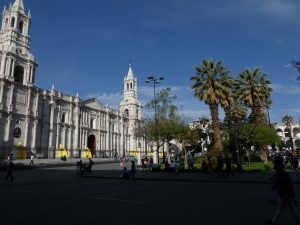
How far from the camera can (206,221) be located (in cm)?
705

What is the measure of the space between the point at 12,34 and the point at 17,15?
13.7 feet

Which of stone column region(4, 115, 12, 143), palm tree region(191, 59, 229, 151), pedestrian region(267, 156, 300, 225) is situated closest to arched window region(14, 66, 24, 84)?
stone column region(4, 115, 12, 143)

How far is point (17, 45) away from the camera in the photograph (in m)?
51.8

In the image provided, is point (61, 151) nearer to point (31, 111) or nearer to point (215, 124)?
point (31, 111)

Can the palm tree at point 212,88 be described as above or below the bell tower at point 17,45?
below

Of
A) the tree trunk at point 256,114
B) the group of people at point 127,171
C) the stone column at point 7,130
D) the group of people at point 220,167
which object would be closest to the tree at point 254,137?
the tree trunk at point 256,114

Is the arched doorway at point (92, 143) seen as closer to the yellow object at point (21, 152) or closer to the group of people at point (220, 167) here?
the yellow object at point (21, 152)

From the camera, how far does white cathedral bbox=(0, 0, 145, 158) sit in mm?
47406

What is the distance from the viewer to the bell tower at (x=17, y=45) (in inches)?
1911

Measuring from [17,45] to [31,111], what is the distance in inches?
521

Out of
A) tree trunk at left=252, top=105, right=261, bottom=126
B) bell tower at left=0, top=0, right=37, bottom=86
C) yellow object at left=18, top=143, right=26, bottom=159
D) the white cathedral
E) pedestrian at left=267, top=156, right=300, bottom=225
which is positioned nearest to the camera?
pedestrian at left=267, top=156, right=300, bottom=225

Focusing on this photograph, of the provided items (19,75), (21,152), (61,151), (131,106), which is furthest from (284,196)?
(131,106)

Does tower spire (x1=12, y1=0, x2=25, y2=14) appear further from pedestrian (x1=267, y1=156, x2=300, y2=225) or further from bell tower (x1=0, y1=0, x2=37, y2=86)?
pedestrian (x1=267, y1=156, x2=300, y2=225)

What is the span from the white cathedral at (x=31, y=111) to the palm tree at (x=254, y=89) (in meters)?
38.2
